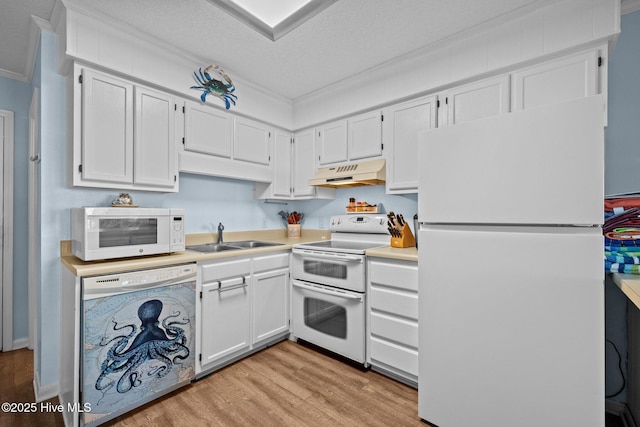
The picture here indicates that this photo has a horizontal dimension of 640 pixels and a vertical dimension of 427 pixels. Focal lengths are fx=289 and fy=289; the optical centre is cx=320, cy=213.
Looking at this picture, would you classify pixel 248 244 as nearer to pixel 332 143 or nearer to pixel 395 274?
pixel 332 143

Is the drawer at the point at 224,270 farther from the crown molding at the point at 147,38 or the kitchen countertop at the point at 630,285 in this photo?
the kitchen countertop at the point at 630,285

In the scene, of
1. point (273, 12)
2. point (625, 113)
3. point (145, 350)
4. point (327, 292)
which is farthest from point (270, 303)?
point (625, 113)

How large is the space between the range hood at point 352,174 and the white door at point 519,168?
3.09ft

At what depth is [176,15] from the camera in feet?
6.35

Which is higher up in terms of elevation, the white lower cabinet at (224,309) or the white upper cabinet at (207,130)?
the white upper cabinet at (207,130)

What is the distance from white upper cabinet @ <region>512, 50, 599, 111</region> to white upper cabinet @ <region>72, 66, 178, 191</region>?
2.61 meters

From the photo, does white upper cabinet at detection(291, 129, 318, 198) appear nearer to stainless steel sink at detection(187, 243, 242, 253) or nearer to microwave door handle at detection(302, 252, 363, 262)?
microwave door handle at detection(302, 252, 363, 262)

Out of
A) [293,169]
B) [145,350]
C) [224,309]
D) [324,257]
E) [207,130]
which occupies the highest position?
[207,130]

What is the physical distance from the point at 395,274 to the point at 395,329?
1.31 feet

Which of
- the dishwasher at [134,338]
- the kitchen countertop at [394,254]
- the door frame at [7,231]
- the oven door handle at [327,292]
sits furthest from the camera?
the door frame at [7,231]

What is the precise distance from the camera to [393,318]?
6.96 feet

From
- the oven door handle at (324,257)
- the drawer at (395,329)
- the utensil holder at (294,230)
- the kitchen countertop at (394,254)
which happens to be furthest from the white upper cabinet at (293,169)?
the drawer at (395,329)

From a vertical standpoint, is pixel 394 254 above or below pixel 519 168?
below

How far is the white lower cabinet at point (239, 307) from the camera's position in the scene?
214cm
